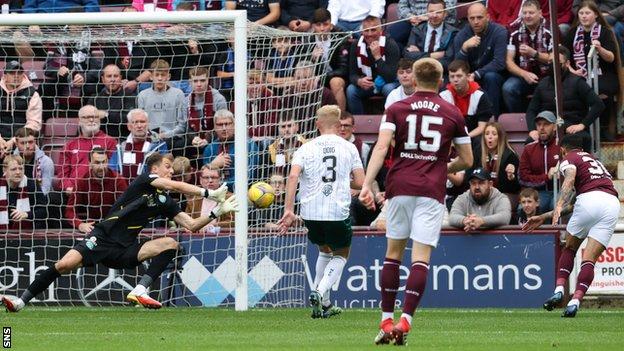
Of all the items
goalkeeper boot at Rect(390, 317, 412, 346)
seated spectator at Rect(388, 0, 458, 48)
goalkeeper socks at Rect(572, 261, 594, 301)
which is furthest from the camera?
seated spectator at Rect(388, 0, 458, 48)

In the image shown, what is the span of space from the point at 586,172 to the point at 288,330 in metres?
4.25

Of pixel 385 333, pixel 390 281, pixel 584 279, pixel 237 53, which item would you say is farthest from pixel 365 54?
pixel 385 333

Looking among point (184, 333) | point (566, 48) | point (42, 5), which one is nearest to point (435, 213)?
point (184, 333)

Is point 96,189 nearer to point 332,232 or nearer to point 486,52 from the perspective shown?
point 332,232

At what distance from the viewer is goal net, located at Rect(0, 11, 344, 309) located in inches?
655

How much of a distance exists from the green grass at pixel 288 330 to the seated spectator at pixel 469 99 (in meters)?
3.52

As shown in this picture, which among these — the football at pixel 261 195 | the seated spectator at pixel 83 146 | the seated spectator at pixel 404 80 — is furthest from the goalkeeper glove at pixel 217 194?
the seated spectator at pixel 404 80

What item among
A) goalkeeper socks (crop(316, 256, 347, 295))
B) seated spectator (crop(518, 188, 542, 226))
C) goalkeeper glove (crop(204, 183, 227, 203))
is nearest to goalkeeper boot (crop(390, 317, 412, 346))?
goalkeeper socks (crop(316, 256, 347, 295))

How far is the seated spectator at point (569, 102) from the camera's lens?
59.6 ft

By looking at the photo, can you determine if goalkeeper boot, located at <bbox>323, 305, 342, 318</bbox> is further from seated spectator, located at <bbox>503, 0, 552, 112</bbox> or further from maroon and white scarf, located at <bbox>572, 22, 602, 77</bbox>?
maroon and white scarf, located at <bbox>572, 22, 602, 77</bbox>

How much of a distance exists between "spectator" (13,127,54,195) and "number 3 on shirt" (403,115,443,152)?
8.43 m

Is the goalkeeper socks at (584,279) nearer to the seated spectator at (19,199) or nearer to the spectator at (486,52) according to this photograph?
the spectator at (486,52)

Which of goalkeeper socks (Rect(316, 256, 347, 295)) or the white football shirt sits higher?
the white football shirt

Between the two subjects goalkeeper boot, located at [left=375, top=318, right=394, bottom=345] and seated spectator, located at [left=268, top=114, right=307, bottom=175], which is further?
seated spectator, located at [left=268, top=114, right=307, bottom=175]
